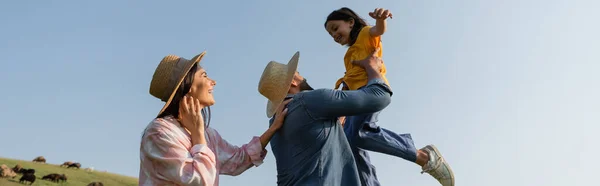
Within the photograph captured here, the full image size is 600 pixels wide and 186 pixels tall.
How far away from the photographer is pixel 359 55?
5902 millimetres

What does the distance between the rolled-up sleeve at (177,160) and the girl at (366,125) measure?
1.47 meters

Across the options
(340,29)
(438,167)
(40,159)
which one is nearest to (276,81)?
(340,29)

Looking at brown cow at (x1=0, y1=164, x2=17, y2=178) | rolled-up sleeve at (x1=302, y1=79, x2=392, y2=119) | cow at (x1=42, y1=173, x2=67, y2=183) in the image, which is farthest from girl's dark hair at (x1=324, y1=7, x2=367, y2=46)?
brown cow at (x1=0, y1=164, x2=17, y2=178)

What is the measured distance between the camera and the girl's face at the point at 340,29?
6297 millimetres

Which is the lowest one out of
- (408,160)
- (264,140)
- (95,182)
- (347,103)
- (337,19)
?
(95,182)

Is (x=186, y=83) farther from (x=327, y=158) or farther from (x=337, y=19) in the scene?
(x=337, y=19)

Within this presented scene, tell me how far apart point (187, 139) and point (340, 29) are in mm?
2566

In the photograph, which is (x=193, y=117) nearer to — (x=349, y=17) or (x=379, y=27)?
(x=379, y=27)

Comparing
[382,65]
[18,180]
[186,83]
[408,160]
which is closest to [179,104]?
[186,83]

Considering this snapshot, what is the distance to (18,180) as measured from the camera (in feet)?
94.4

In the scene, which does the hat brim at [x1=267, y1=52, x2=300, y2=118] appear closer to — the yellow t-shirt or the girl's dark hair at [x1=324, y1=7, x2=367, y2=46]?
the yellow t-shirt

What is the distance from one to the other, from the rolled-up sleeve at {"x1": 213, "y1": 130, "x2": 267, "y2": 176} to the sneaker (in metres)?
2.18

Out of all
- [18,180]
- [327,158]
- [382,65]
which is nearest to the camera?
[327,158]

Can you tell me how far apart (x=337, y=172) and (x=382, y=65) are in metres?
1.70
